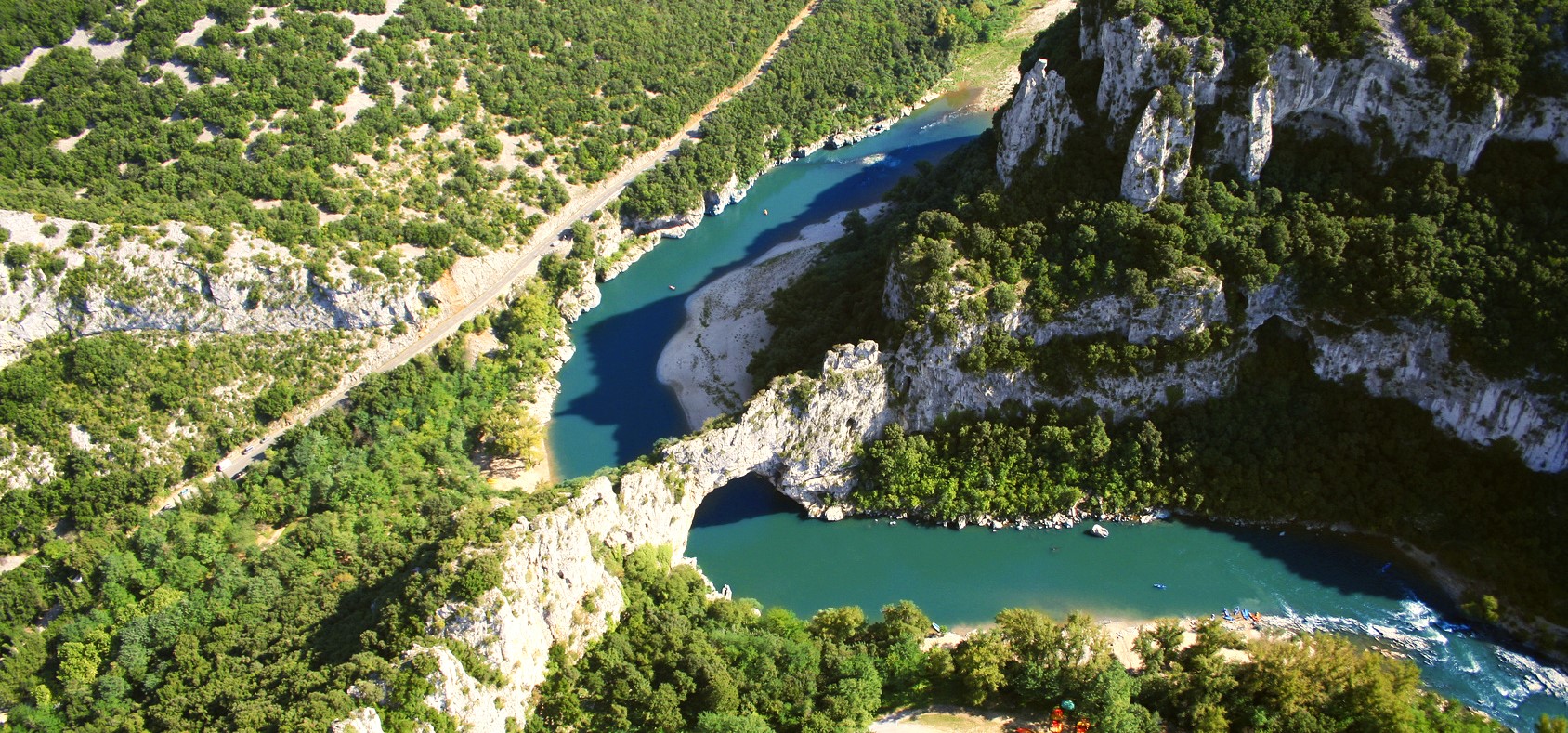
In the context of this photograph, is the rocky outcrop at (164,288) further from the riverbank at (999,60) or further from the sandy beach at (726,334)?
the riverbank at (999,60)

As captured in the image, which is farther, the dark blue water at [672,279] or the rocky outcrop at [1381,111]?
the dark blue water at [672,279]

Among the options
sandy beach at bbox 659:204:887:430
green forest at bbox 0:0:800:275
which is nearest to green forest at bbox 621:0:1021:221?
green forest at bbox 0:0:800:275

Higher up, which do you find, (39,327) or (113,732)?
(39,327)

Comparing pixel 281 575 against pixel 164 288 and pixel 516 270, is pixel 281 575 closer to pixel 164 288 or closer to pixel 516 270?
pixel 164 288

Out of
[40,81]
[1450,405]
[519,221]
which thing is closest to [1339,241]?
[1450,405]

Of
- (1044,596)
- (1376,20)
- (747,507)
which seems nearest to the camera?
(1376,20)

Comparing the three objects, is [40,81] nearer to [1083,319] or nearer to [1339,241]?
[1083,319]

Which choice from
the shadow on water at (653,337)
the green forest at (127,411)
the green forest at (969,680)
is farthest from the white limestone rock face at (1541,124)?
the green forest at (127,411)
